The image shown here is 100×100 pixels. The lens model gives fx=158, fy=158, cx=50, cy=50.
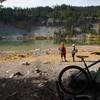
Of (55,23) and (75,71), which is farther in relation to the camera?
(55,23)

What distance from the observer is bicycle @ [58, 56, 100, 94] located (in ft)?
14.4

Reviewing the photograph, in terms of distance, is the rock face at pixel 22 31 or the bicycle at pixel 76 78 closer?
the bicycle at pixel 76 78

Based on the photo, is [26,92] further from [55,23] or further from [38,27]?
[55,23]

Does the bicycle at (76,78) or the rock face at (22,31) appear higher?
the bicycle at (76,78)

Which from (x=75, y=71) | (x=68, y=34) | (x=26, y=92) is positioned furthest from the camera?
(x=68, y=34)

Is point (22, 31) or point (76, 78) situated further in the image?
point (22, 31)

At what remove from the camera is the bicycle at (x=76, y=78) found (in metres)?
4.40

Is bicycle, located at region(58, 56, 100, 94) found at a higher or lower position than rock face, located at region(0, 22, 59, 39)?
higher

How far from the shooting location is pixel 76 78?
4.52m

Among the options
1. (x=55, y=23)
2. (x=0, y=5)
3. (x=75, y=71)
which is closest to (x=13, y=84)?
(x=75, y=71)

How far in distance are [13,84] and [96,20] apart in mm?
177161

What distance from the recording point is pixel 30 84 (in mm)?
5812

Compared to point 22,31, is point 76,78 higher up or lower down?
higher up

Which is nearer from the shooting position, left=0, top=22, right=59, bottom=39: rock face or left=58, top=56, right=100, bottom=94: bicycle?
left=58, top=56, right=100, bottom=94: bicycle
